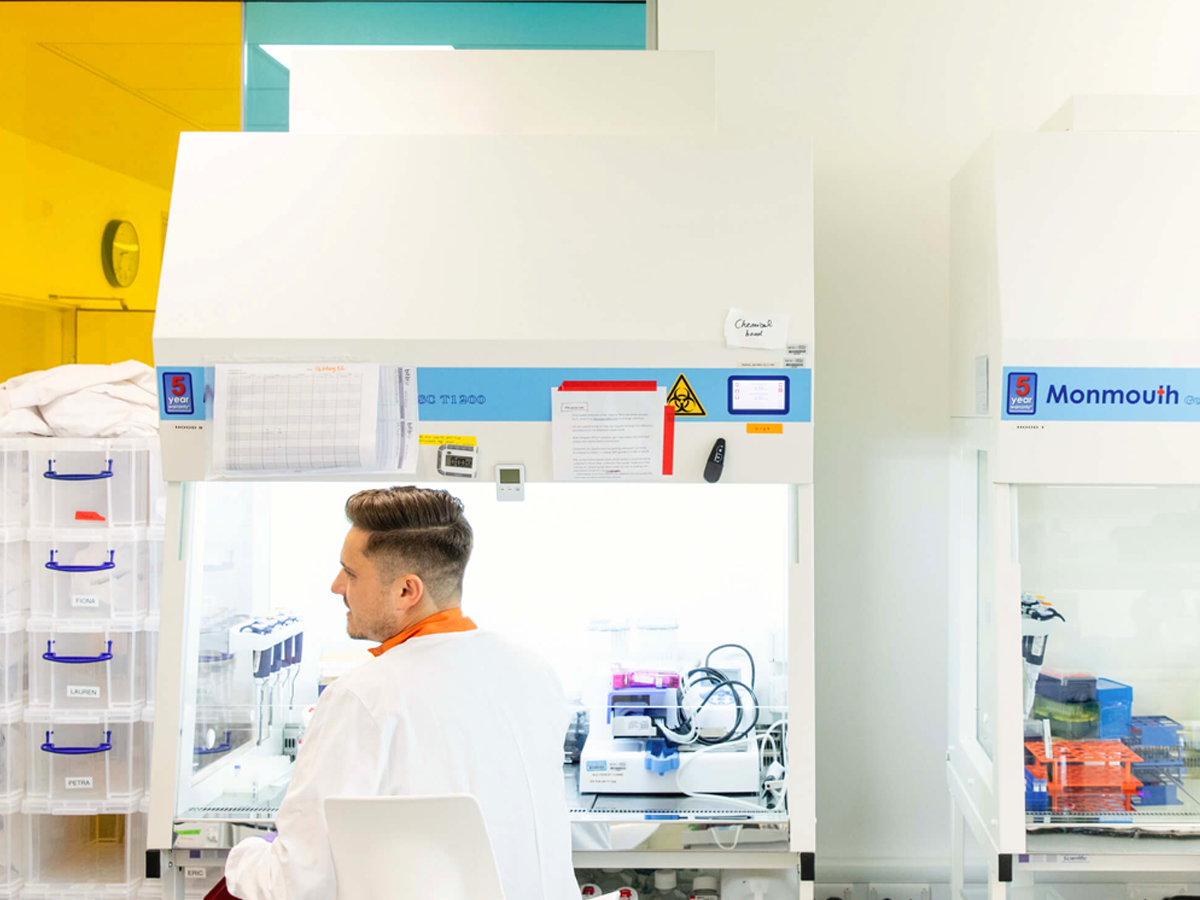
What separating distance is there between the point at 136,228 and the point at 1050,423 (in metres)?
2.80

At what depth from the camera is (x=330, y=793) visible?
1.48 m

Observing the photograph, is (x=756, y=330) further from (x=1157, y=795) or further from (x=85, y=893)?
(x=85, y=893)

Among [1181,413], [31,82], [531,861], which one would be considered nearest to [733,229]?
[1181,413]

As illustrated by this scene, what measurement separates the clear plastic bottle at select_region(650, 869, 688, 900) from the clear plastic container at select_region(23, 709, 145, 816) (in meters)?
1.34

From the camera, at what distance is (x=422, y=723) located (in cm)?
153

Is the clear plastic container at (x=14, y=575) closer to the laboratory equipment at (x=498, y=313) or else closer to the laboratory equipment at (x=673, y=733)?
the laboratory equipment at (x=498, y=313)

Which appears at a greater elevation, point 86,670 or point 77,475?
point 77,475

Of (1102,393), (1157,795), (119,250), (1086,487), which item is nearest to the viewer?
(1102,393)

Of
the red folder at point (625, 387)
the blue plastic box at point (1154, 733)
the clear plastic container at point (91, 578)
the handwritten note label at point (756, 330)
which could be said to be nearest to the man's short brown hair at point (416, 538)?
the red folder at point (625, 387)

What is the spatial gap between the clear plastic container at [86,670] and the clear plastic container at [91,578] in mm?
49

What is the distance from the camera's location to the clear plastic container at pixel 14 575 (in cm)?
241

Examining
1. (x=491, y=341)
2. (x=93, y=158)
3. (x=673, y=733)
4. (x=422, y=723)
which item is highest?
(x=93, y=158)

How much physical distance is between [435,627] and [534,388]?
645 mm

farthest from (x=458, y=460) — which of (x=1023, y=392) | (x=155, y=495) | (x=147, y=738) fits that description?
(x=1023, y=392)
